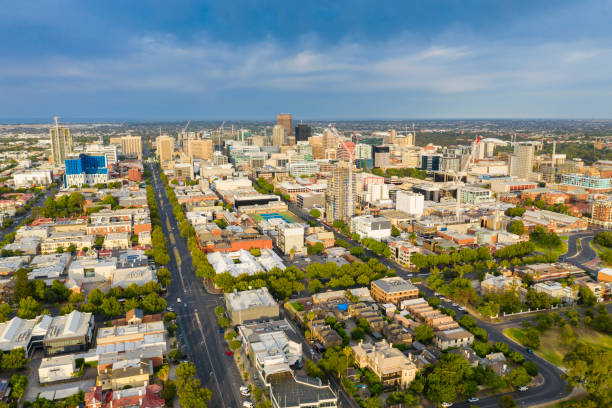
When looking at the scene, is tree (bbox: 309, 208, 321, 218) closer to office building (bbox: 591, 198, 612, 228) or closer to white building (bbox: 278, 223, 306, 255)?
white building (bbox: 278, 223, 306, 255)

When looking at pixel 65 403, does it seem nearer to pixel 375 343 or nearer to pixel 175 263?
pixel 375 343

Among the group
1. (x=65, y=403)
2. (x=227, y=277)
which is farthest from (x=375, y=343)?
(x=65, y=403)

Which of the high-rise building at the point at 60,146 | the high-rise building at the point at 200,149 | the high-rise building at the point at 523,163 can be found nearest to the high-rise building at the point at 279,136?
the high-rise building at the point at 200,149

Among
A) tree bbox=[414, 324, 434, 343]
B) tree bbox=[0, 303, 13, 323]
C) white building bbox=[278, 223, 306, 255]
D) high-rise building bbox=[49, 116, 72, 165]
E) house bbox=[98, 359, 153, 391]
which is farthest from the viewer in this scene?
high-rise building bbox=[49, 116, 72, 165]

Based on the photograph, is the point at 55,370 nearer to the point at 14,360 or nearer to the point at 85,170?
the point at 14,360

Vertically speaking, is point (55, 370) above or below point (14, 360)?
below

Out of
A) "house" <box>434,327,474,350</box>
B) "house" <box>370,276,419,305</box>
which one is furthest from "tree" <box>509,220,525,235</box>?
"house" <box>434,327,474,350</box>

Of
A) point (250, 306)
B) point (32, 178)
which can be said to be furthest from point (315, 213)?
point (32, 178)
